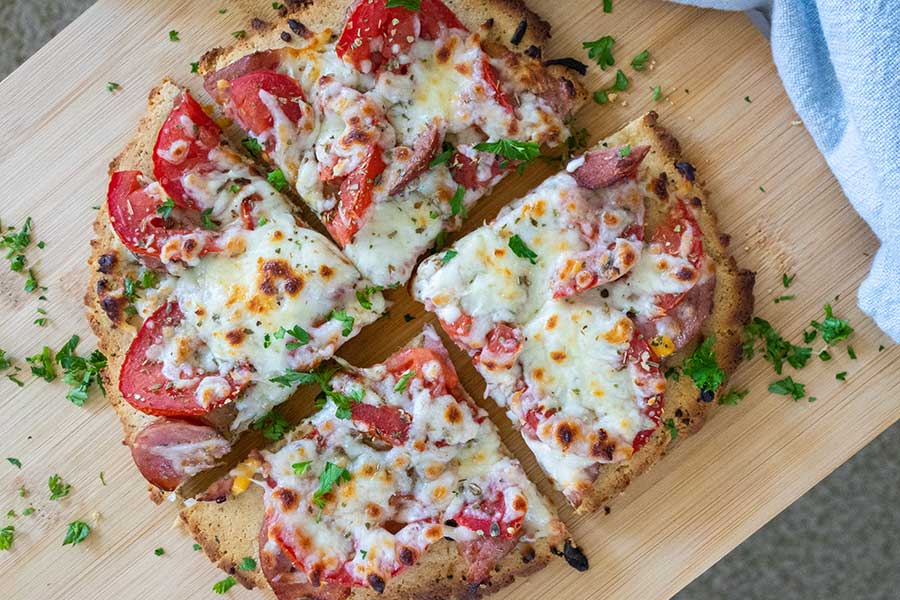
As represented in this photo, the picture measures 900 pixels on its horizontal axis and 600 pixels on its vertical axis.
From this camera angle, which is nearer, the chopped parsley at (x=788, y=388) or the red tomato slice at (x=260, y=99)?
the red tomato slice at (x=260, y=99)

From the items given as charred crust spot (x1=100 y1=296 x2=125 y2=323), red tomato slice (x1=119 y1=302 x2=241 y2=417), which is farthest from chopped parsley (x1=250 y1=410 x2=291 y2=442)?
charred crust spot (x1=100 y1=296 x2=125 y2=323)

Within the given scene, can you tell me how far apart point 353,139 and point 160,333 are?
1.28 meters

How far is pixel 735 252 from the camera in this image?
4.08m

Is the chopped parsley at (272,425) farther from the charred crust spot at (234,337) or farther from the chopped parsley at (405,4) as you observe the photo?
the chopped parsley at (405,4)

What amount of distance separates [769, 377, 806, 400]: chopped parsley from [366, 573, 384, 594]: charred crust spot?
2.05 m

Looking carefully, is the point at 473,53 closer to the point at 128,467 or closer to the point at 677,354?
the point at 677,354

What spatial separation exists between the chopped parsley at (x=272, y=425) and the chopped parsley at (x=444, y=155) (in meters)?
1.45

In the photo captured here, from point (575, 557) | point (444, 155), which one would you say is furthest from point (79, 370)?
point (575, 557)

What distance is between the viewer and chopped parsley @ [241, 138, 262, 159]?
410 centimetres

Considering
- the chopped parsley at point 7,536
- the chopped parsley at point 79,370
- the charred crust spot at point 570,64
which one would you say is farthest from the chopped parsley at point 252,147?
the chopped parsley at point 7,536

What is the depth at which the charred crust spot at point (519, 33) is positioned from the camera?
4000 millimetres

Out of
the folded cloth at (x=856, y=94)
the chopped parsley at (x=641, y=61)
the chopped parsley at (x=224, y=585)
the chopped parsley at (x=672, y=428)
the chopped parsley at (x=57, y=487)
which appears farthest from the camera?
the chopped parsley at (x=57, y=487)

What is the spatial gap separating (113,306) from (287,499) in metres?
1.24

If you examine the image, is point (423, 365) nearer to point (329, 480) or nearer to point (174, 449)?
point (329, 480)
